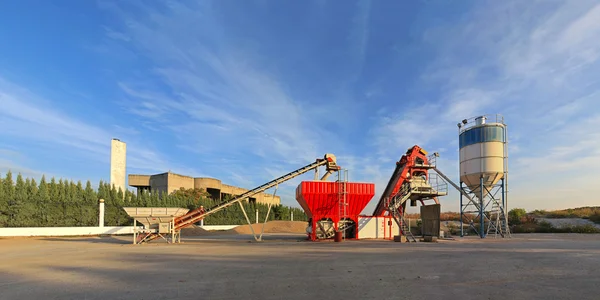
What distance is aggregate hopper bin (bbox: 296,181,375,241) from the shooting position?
26.2m

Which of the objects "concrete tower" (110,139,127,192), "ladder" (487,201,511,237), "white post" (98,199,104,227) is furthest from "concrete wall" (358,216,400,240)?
"concrete tower" (110,139,127,192)

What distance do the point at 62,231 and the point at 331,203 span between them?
1060 inches

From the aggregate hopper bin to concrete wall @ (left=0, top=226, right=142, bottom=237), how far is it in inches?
903

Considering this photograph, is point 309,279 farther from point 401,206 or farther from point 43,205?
point 43,205

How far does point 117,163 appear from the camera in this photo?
144 feet

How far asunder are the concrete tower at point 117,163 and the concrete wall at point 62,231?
712 cm

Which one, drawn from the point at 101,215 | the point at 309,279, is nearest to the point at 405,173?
the point at 309,279

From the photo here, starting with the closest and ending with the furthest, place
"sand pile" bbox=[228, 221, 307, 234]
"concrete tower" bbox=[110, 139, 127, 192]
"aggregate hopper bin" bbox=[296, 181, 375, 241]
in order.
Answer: "aggregate hopper bin" bbox=[296, 181, 375, 241], "concrete tower" bbox=[110, 139, 127, 192], "sand pile" bbox=[228, 221, 307, 234]

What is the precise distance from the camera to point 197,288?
8539mm

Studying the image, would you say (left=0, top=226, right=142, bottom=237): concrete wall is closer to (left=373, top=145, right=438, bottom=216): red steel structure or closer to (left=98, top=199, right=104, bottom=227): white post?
(left=98, top=199, right=104, bottom=227): white post

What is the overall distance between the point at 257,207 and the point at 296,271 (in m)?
47.2

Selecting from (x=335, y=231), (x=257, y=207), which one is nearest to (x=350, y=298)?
(x=335, y=231)

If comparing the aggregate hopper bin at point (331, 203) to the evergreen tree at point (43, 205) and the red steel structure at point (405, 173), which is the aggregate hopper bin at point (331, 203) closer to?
the red steel structure at point (405, 173)

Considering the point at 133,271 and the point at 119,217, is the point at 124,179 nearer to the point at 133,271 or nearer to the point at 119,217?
the point at 119,217
